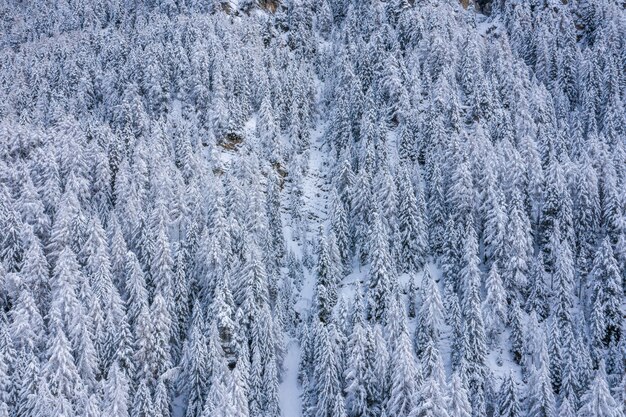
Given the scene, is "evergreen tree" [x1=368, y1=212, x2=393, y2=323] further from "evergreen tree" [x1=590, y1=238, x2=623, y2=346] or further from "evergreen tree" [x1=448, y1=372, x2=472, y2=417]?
"evergreen tree" [x1=590, y1=238, x2=623, y2=346]

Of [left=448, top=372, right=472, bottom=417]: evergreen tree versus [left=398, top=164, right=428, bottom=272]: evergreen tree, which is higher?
[left=448, top=372, right=472, bottom=417]: evergreen tree

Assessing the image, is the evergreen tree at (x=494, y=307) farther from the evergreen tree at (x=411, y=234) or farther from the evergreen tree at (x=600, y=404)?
the evergreen tree at (x=600, y=404)

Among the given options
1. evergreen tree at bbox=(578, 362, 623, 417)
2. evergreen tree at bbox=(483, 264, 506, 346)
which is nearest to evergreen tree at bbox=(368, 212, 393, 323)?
evergreen tree at bbox=(483, 264, 506, 346)

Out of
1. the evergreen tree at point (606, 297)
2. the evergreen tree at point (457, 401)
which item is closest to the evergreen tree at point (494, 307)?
the evergreen tree at point (606, 297)

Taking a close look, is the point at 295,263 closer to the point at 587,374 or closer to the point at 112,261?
the point at 112,261

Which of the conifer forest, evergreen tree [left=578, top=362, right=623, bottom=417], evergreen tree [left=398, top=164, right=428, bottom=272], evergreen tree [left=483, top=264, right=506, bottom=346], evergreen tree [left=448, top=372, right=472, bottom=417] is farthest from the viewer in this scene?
evergreen tree [left=398, top=164, right=428, bottom=272]

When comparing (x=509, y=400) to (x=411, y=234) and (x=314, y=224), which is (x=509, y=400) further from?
(x=314, y=224)

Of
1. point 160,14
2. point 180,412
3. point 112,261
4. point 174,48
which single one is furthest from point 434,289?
point 160,14

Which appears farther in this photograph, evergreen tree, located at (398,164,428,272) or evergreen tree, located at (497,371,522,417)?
evergreen tree, located at (398,164,428,272)
